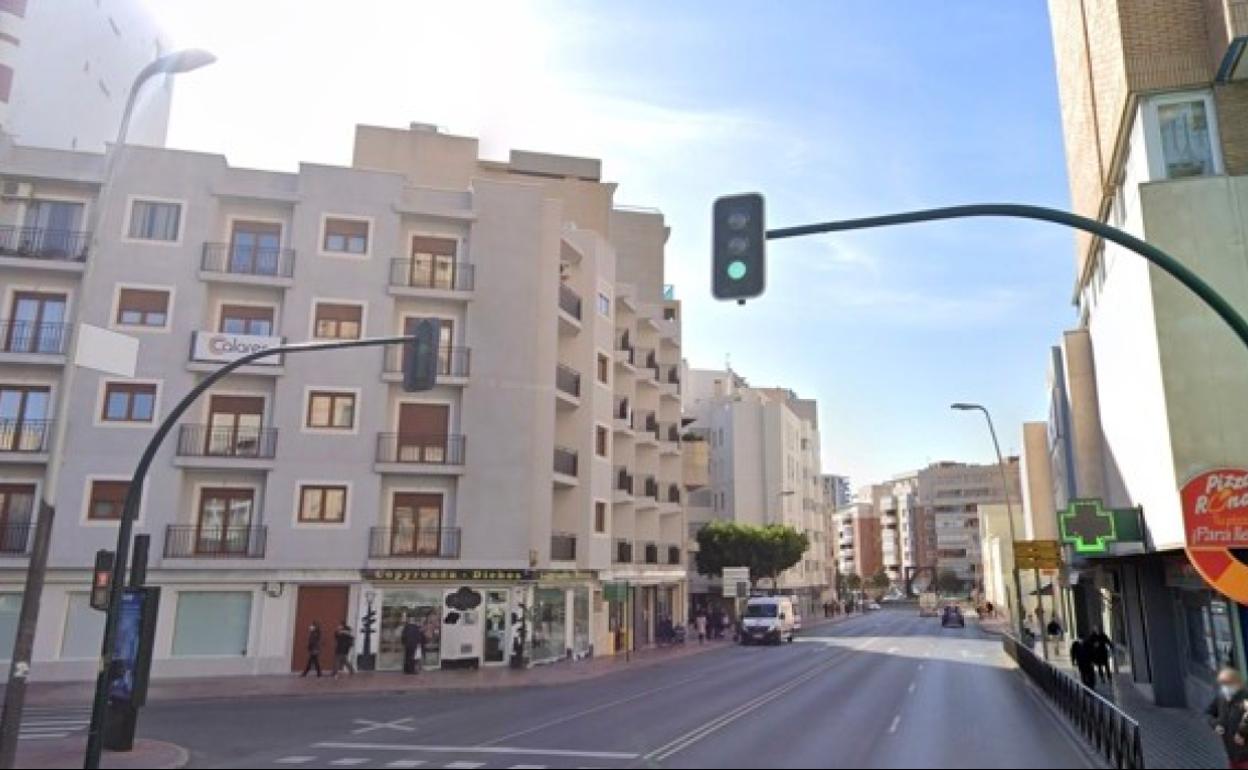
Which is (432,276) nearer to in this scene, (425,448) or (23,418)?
(425,448)

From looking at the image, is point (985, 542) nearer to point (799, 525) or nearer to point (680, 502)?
point (799, 525)

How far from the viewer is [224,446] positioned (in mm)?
27875

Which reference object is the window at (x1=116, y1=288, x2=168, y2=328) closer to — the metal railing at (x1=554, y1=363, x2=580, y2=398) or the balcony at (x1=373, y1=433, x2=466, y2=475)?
the balcony at (x1=373, y1=433, x2=466, y2=475)

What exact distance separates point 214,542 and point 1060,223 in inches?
1071

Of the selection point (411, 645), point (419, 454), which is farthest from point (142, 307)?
point (411, 645)

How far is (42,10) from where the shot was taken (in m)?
38.6

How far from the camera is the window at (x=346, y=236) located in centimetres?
2983

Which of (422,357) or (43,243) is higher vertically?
(43,243)

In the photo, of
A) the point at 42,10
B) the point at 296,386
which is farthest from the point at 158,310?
the point at 42,10

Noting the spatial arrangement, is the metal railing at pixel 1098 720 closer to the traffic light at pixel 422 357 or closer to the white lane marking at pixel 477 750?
the white lane marking at pixel 477 750

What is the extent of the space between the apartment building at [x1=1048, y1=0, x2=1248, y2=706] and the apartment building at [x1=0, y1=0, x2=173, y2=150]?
110 feet

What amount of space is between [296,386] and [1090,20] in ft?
84.3

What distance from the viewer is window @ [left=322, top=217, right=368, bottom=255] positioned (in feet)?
97.9

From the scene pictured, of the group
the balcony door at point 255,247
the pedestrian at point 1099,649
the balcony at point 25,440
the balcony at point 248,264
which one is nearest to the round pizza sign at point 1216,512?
the pedestrian at point 1099,649
